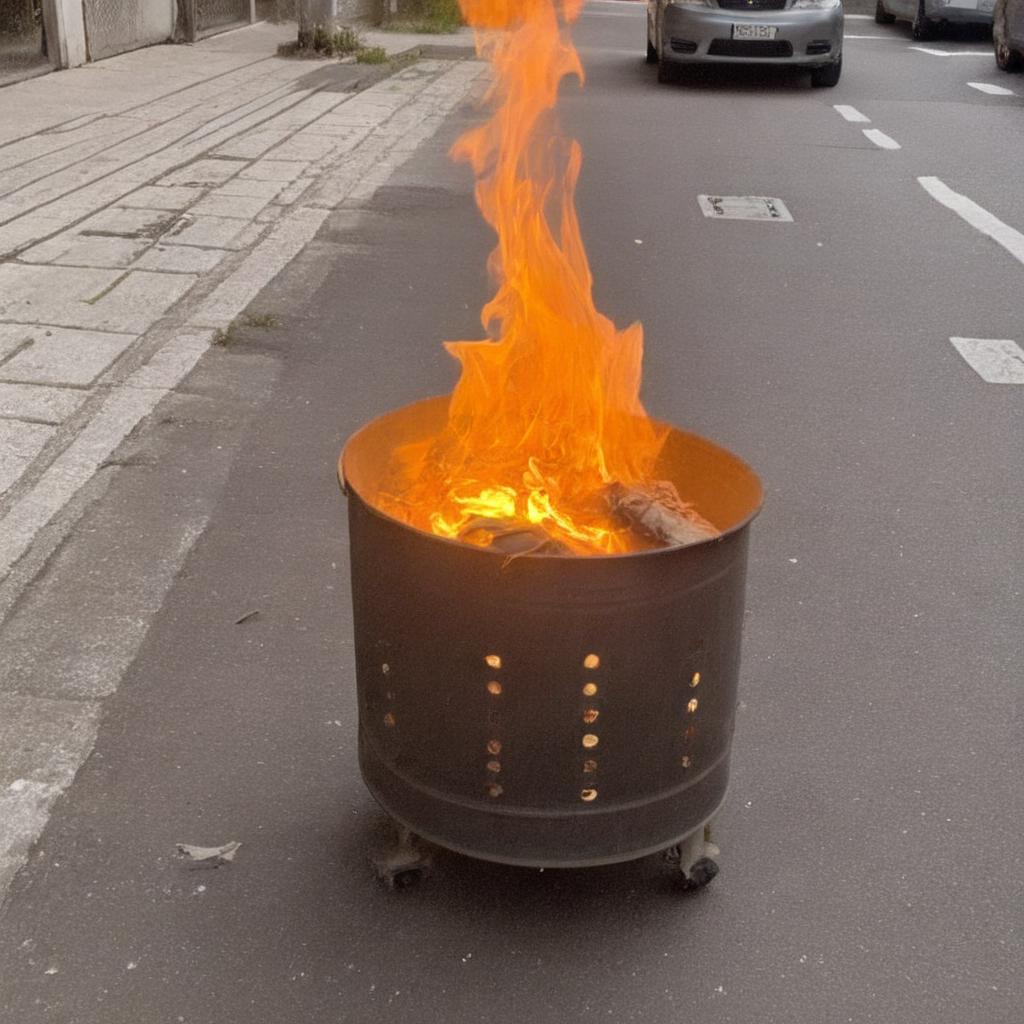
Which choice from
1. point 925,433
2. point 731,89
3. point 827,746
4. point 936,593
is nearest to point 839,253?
point 925,433

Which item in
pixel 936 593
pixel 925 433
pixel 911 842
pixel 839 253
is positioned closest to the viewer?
pixel 911 842

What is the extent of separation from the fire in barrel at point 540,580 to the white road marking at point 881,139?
34.0 feet

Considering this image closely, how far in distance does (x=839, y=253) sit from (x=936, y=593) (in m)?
4.97

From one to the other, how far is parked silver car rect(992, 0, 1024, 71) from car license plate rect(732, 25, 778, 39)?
4.07m

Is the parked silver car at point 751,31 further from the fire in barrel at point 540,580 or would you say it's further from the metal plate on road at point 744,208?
the fire in barrel at point 540,580

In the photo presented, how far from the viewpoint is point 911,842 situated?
309 cm

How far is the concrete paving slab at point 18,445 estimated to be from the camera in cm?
469

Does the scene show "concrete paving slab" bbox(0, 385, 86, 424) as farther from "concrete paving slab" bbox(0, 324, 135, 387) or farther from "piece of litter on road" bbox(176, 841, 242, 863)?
"piece of litter on road" bbox(176, 841, 242, 863)

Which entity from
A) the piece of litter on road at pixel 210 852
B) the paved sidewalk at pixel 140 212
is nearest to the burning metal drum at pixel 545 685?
the piece of litter on road at pixel 210 852

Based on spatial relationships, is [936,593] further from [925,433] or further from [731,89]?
[731,89]

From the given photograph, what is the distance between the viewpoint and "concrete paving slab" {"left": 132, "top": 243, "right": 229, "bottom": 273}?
726 centimetres

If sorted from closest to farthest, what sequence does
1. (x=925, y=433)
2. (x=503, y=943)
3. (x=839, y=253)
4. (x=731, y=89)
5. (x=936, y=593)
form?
(x=503, y=943) → (x=936, y=593) → (x=925, y=433) → (x=839, y=253) → (x=731, y=89)

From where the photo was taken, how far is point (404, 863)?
284 cm

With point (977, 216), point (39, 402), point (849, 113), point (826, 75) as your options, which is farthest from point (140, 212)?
point (826, 75)
